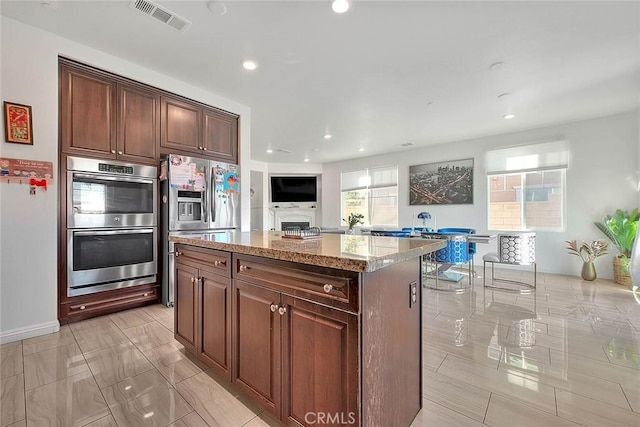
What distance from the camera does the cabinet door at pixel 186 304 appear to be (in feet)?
5.88

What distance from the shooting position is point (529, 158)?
4957mm

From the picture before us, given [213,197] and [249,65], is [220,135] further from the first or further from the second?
[249,65]

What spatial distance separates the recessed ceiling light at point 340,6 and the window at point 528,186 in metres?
4.71

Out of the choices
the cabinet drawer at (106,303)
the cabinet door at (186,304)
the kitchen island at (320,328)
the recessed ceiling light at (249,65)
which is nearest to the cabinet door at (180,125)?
the recessed ceiling light at (249,65)

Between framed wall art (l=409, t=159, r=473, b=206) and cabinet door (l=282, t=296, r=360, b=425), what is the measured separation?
5.59 metres

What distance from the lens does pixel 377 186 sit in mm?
7188

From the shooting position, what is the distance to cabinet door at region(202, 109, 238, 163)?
347 cm

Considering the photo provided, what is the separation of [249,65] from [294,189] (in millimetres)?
5755

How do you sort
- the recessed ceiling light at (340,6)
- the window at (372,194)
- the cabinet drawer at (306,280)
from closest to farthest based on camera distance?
the cabinet drawer at (306,280) < the recessed ceiling light at (340,6) < the window at (372,194)

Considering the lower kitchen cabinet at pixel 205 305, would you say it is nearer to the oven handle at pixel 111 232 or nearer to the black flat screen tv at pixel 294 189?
the oven handle at pixel 111 232

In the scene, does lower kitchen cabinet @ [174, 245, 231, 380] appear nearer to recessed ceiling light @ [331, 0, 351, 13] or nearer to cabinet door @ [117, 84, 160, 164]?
cabinet door @ [117, 84, 160, 164]

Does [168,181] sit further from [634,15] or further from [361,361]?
[634,15]

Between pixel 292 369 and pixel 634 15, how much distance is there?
3.53 m

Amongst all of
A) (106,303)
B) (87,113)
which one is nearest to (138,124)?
(87,113)
